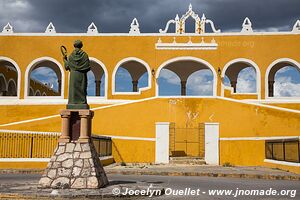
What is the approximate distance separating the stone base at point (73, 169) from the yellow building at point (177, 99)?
8.49 meters

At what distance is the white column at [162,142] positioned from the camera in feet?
64.0

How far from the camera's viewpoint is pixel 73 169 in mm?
9312

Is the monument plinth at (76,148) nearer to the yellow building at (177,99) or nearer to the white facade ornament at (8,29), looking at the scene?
the yellow building at (177,99)

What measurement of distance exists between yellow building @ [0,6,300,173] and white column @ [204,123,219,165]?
44mm

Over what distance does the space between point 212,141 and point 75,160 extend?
1102cm

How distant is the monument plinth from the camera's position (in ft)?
30.4

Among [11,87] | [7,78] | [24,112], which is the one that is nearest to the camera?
[24,112]

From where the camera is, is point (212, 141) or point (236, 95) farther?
point (236, 95)

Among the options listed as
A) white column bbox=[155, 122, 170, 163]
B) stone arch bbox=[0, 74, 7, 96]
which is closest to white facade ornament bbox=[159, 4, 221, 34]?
white column bbox=[155, 122, 170, 163]

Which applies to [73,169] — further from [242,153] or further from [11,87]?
[11,87]

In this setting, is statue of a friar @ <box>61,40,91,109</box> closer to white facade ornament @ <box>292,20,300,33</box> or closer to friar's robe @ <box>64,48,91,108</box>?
friar's robe @ <box>64,48,91,108</box>

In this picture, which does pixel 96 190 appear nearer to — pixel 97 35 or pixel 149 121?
pixel 149 121

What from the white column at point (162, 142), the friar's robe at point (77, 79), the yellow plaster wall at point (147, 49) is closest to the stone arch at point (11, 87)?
the yellow plaster wall at point (147, 49)

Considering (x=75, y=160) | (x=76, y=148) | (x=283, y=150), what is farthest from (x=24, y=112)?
(x=75, y=160)
